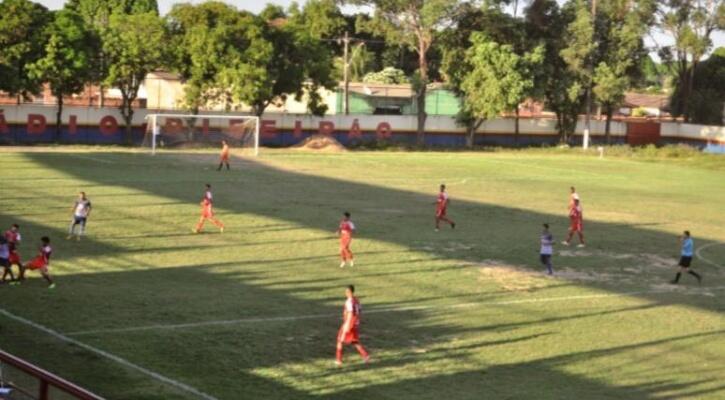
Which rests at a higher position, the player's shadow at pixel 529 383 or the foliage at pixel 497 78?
the foliage at pixel 497 78

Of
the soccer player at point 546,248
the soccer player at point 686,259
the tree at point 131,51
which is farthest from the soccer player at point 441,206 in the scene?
the tree at point 131,51

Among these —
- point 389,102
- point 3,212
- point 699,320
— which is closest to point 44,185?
point 3,212

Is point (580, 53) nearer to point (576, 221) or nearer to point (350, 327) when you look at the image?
point (576, 221)

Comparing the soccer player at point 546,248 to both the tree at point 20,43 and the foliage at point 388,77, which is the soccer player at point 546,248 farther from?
the foliage at point 388,77

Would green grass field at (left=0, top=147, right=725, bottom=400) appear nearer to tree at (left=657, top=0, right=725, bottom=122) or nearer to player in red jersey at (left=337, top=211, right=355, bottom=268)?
player in red jersey at (left=337, top=211, right=355, bottom=268)

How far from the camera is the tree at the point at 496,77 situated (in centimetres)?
8406

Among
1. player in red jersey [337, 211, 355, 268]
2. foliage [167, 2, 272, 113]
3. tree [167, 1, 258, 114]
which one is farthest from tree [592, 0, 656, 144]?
player in red jersey [337, 211, 355, 268]

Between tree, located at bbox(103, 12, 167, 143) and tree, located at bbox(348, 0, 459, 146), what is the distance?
2117cm

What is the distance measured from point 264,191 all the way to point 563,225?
14243 mm

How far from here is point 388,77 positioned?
111938 mm

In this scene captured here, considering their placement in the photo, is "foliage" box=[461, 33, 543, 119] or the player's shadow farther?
"foliage" box=[461, 33, 543, 119]

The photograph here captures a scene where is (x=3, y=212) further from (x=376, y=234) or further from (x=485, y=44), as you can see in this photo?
(x=485, y=44)

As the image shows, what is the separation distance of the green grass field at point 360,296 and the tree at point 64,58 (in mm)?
18213

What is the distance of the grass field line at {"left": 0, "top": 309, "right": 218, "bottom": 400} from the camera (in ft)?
57.1
